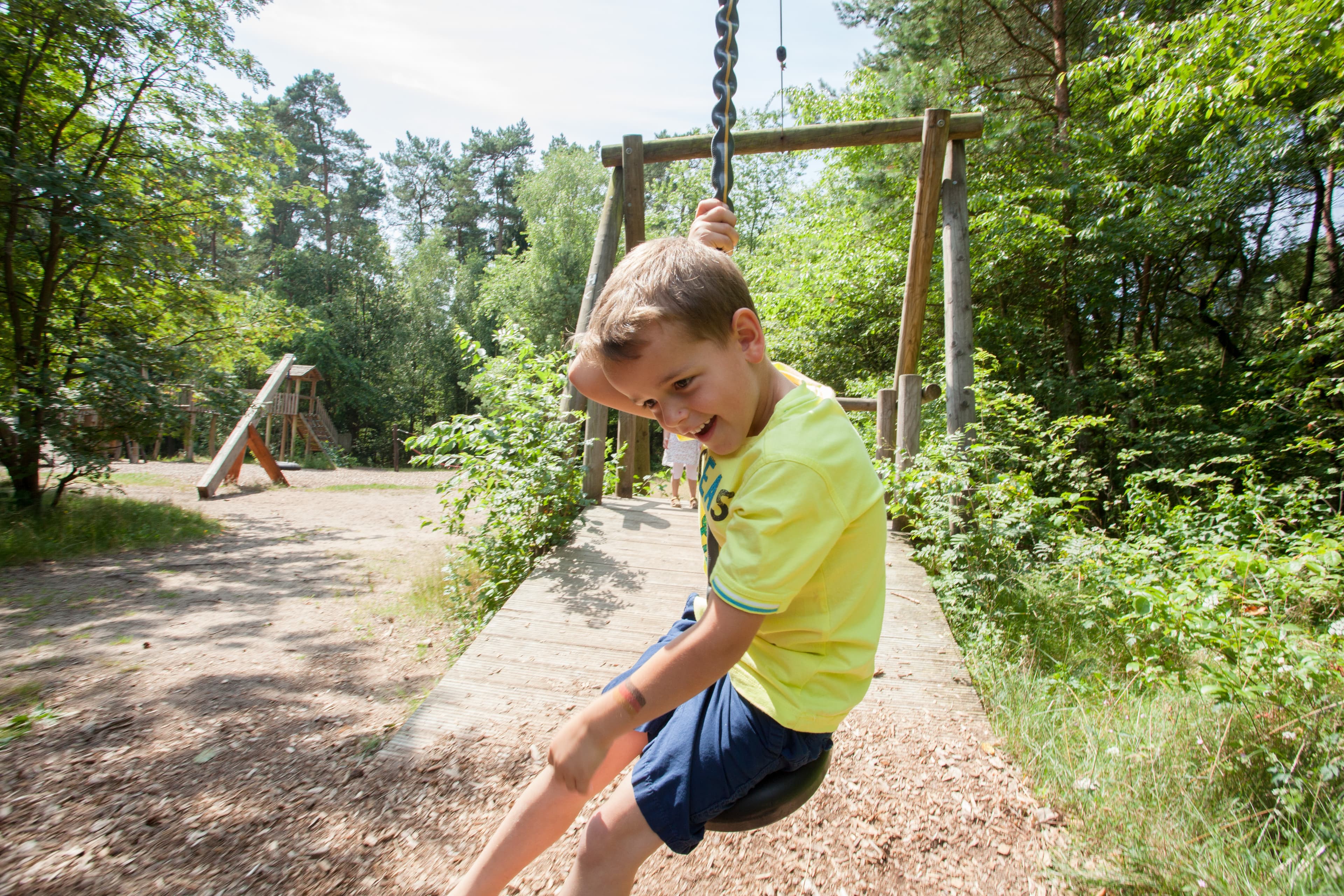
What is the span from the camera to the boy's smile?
124 centimetres

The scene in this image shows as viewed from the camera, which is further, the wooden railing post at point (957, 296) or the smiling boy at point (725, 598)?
the wooden railing post at point (957, 296)

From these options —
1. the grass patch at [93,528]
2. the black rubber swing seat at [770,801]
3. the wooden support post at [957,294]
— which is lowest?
the grass patch at [93,528]

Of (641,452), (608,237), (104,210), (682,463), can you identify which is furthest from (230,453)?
(608,237)

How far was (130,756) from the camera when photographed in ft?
8.91

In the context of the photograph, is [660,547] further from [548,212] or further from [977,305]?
[548,212]

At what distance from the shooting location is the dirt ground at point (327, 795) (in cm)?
214

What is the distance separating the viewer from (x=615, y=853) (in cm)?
132

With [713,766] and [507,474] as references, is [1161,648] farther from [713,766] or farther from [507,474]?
[507,474]

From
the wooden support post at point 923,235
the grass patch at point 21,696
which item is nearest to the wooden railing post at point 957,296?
the wooden support post at point 923,235

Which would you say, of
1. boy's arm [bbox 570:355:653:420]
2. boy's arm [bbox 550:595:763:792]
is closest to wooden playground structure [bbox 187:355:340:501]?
boy's arm [bbox 570:355:653:420]

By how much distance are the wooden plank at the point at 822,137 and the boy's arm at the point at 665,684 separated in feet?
15.7

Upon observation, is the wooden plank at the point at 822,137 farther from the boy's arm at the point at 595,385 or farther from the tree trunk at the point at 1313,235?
the tree trunk at the point at 1313,235

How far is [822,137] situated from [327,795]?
5299 mm

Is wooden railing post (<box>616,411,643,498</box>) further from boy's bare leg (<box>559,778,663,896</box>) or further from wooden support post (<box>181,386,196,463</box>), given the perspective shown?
wooden support post (<box>181,386,196,463</box>)
